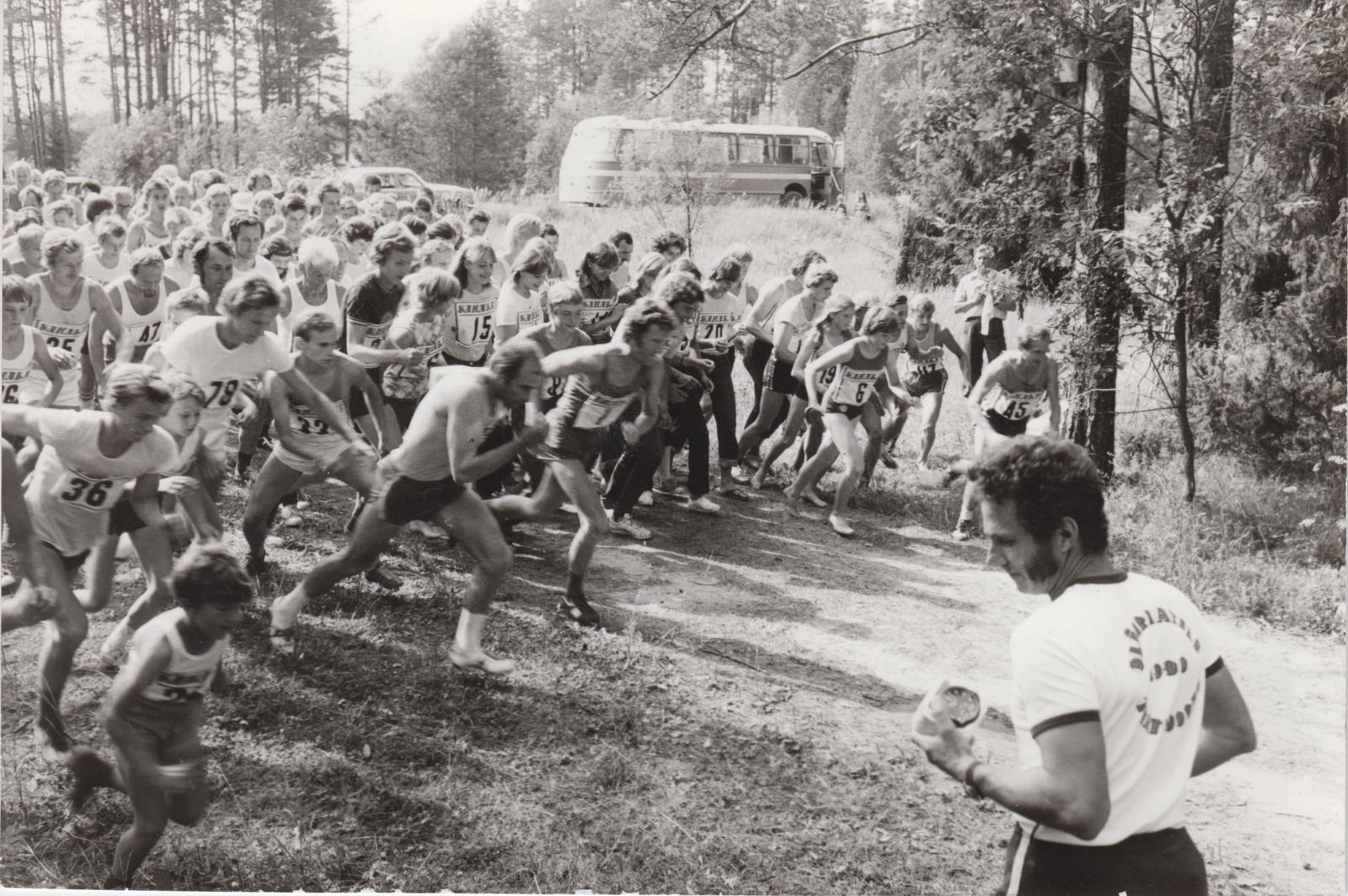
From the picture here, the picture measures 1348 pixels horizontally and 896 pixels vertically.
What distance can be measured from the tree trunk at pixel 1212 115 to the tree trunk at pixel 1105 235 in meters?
0.42

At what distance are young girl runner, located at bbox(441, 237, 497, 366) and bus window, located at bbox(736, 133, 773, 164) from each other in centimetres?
1806

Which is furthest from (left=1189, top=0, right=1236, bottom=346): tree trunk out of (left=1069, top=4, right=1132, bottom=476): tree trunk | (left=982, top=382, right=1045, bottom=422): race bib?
(left=982, top=382, right=1045, bottom=422): race bib

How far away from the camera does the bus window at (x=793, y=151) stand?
2427 centimetres

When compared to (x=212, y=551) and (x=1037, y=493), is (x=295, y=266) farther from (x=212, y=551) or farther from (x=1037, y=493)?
(x=1037, y=493)

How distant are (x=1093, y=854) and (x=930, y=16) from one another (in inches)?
236

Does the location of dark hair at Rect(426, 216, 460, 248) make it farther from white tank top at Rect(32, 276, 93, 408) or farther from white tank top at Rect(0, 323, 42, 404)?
white tank top at Rect(0, 323, 42, 404)

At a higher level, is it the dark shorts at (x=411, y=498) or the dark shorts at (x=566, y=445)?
the dark shorts at (x=566, y=445)

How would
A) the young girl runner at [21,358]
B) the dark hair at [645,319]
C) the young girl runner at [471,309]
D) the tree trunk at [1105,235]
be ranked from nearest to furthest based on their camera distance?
the young girl runner at [21,358], the dark hair at [645,319], the young girl runner at [471,309], the tree trunk at [1105,235]

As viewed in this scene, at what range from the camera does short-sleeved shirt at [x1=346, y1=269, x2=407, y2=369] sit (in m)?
5.38

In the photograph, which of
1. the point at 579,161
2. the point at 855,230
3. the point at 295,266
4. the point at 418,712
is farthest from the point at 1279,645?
the point at 579,161

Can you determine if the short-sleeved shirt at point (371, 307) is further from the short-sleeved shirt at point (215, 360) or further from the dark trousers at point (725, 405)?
the dark trousers at point (725, 405)

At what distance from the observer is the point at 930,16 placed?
6789 millimetres

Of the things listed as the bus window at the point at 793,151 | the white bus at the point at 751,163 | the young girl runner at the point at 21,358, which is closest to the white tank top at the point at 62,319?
the young girl runner at the point at 21,358

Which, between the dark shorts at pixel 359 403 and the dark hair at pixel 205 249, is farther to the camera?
the dark shorts at pixel 359 403
